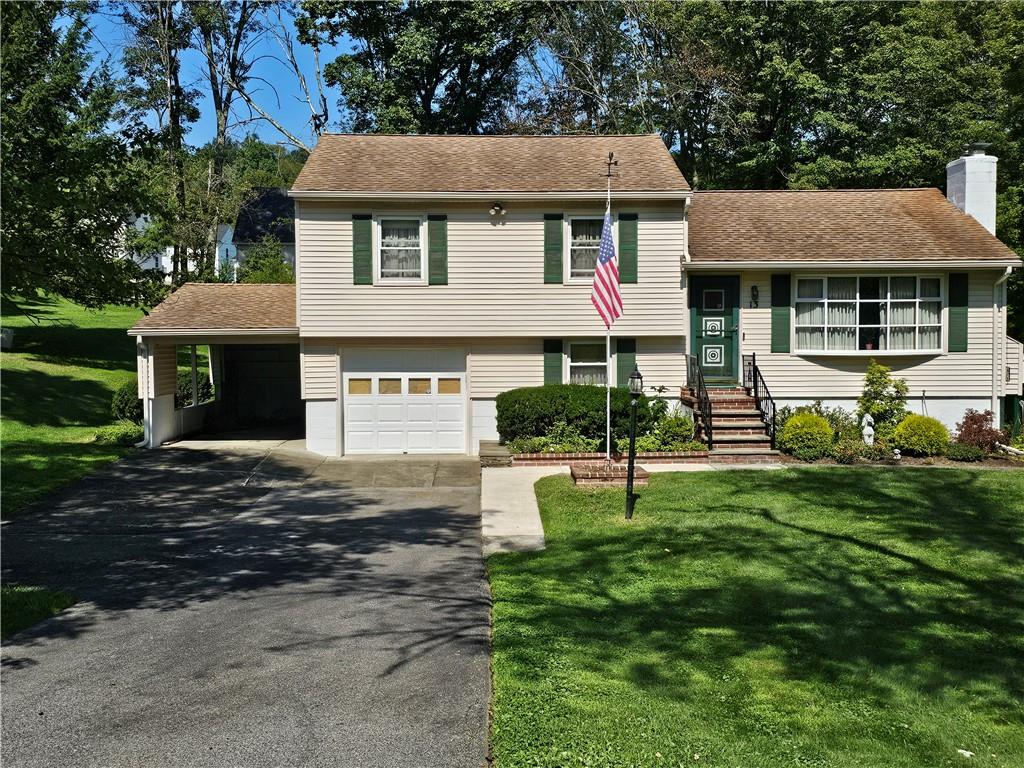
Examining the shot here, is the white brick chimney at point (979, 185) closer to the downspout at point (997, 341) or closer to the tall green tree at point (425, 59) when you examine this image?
the downspout at point (997, 341)

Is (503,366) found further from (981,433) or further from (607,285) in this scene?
(981,433)

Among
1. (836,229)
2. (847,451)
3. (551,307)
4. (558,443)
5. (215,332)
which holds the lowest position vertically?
(847,451)

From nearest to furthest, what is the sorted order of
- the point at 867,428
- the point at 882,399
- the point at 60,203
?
the point at 60,203, the point at 867,428, the point at 882,399

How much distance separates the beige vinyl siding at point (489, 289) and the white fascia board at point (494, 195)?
0.95 ft

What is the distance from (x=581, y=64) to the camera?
1296 inches

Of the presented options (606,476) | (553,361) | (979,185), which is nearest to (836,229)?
(979,185)

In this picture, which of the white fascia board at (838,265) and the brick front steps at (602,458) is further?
the white fascia board at (838,265)

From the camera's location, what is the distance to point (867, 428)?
1695 centimetres

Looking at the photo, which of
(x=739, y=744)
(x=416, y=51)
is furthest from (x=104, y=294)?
(x=416, y=51)

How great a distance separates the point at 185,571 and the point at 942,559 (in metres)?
8.26

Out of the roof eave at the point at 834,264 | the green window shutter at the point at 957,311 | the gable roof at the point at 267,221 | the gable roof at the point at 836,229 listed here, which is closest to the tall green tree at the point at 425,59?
the gable roof at the point at 267,221

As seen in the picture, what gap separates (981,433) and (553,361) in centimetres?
870

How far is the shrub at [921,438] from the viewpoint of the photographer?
53.6 feet

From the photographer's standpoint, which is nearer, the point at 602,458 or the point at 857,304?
the point at 602,458
